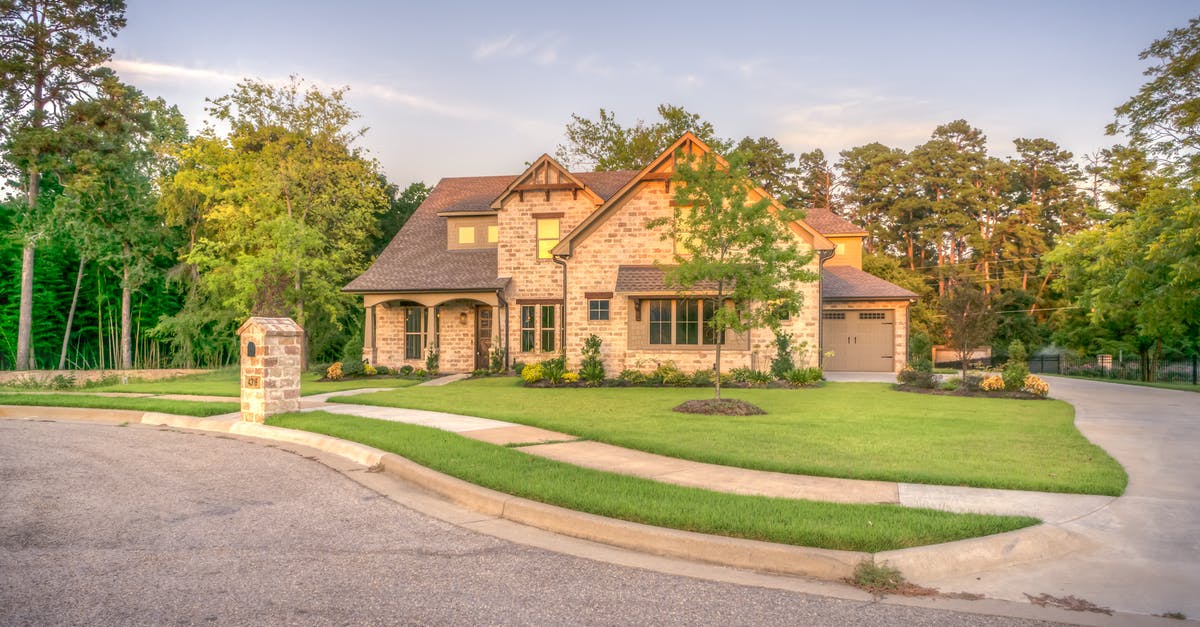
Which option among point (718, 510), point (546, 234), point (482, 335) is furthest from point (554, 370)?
point (718, 510)

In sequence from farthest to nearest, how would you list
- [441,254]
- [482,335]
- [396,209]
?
[396,209] < [441,254] < [482,335]

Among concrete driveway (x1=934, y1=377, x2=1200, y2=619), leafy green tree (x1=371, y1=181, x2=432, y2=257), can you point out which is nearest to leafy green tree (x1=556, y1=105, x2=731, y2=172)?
leafy green tree (x1=371, y1=181, x2=432, y2=257)

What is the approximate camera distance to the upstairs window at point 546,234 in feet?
83.0

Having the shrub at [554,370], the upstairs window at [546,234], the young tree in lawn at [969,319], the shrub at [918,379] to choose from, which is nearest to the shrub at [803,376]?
the shrub at [918,379]

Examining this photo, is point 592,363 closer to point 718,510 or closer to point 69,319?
point 718,510

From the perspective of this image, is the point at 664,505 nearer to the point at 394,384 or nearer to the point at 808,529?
the point at 808,529

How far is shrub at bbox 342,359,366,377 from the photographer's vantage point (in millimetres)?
23688

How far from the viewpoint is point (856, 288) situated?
27.3 metres

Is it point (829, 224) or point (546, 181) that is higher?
point (546, 181)

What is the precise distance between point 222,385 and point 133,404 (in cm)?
600

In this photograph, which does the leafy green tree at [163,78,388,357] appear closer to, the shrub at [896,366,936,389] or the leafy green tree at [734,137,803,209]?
the shrub at [896,366,936,389]

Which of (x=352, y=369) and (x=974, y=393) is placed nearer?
(x=974, y=393)

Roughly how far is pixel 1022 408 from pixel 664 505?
12315mm

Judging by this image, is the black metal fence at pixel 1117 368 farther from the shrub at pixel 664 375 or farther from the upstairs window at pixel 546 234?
the upstairs window at pixel 546 234
